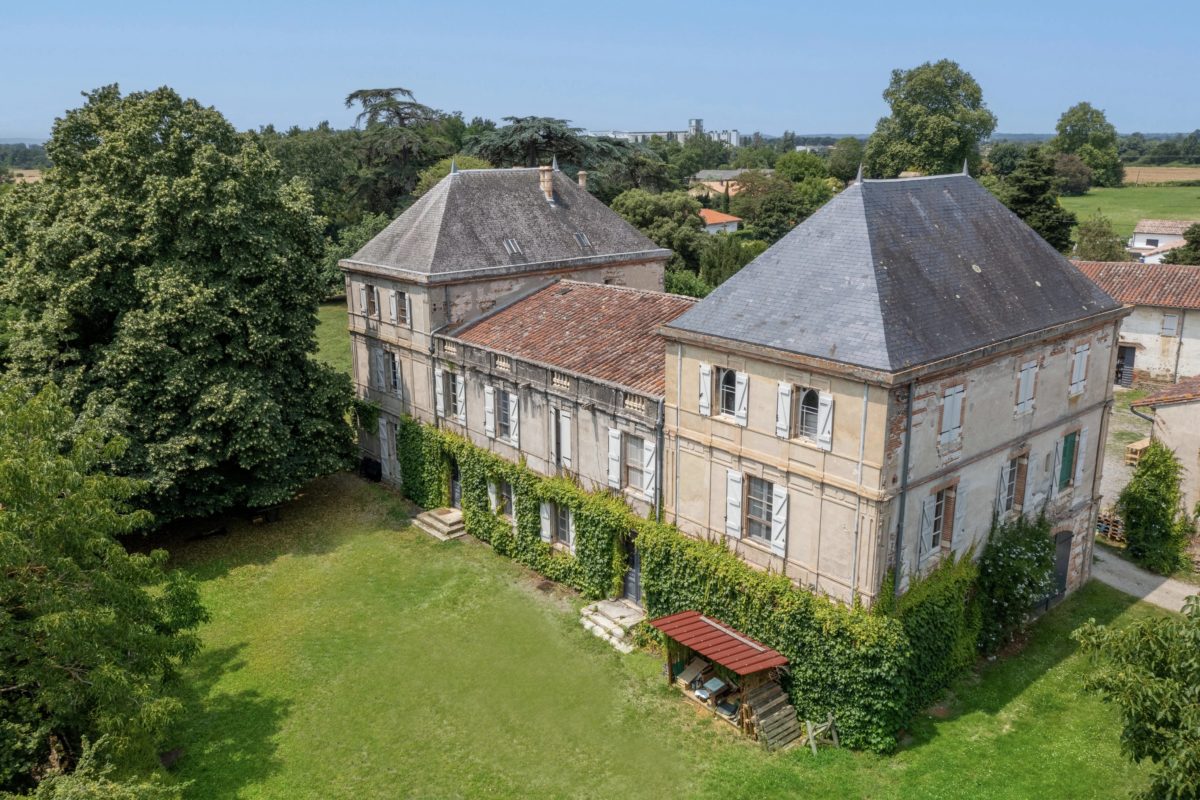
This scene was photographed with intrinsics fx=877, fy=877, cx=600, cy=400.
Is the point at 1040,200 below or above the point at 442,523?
above

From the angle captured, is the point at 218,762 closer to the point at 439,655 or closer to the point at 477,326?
the point at 439,655

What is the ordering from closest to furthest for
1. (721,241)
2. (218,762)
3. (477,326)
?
(218,762)
(477,326)
(721,241)

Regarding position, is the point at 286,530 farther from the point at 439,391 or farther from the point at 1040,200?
the point at 1040,200

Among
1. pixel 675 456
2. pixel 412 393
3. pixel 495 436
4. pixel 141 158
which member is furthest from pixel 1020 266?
pixel 141 158

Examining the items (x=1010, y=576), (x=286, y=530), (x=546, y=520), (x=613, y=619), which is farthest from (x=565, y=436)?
(x=1010, y=576)

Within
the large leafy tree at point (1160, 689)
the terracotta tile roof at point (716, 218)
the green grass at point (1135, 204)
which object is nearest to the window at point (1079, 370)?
the large leafy tree at point (1160, 689)

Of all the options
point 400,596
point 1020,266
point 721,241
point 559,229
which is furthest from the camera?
point 721,241

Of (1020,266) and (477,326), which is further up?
(1020,266)
